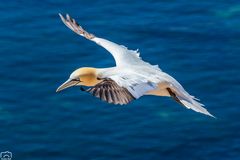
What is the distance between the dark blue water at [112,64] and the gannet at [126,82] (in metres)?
12.0

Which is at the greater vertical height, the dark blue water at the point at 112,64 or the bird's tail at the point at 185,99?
the dark blue water at the point at 112,64

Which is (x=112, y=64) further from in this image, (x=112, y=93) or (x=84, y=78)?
(x=112, y=93)

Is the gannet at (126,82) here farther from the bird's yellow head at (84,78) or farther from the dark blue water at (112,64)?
the dark blue water at (112,64)

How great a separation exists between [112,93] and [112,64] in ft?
65.4

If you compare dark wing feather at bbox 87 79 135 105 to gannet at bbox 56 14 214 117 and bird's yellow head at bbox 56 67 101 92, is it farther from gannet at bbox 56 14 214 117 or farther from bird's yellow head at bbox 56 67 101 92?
bird's yellow head at bbox 56 67 101 92

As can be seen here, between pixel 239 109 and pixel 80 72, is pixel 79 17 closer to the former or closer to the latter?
→ pixel 239 109

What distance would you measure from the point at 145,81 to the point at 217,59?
68.3ft

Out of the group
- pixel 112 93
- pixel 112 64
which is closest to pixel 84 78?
pixel 112 93

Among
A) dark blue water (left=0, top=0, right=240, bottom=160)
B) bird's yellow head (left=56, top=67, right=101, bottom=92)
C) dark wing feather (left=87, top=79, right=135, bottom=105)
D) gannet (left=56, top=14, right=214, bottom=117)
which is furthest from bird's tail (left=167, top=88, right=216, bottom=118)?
dark blue water (left=0, top=0, right=240, bottom=160)

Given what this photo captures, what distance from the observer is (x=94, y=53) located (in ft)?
143

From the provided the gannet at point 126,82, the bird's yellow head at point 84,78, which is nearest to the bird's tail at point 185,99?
the gannet at point 126,82

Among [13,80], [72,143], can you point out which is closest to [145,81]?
[72,143]

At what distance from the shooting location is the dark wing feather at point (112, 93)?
2230 centimetres

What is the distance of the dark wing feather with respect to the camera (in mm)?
22297
